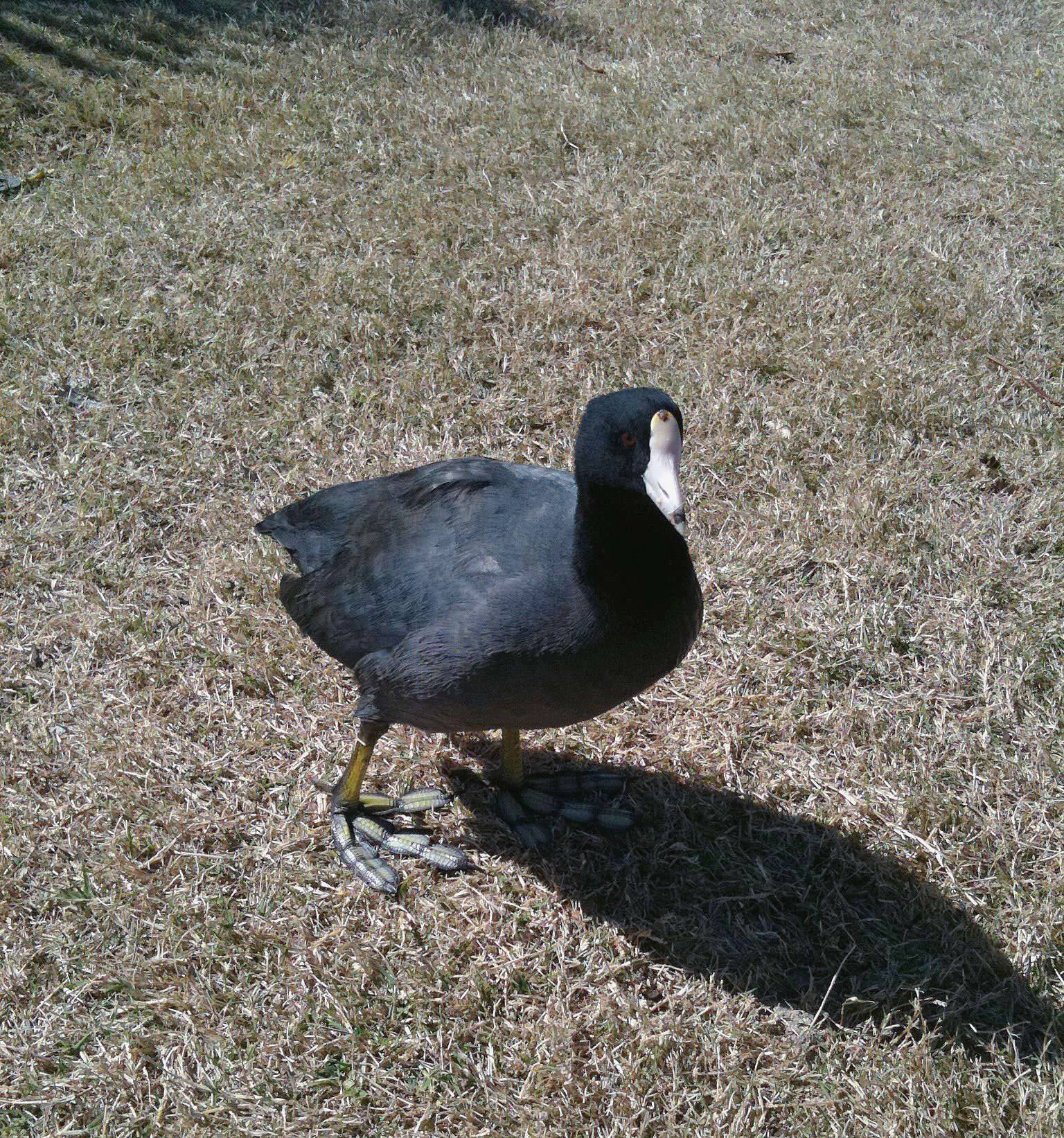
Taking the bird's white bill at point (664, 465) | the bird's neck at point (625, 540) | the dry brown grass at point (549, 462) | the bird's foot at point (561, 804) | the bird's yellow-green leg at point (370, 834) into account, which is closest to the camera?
the bird's white bill at point (664, 465)

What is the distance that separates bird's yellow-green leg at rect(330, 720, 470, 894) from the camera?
9.09ft

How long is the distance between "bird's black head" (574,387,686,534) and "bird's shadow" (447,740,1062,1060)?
113cm

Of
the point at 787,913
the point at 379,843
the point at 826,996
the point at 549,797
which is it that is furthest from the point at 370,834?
the point at 826,996

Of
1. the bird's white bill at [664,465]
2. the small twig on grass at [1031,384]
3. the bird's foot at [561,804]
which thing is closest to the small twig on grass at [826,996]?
the bird's foot at [561,804]

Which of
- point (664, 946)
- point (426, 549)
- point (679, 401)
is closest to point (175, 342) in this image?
point (679, 401)

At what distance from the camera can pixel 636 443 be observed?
2143mm

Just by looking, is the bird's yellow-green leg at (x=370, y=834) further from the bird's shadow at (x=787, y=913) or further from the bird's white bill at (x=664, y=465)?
the bird's white bill at (x=664, y=465)

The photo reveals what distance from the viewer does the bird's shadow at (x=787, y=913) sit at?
8.18 feet

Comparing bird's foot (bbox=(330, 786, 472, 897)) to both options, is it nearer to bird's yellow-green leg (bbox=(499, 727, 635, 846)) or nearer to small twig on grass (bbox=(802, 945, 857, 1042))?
bird's yellow-green leg (bbox=(499, 727, 635, 846))

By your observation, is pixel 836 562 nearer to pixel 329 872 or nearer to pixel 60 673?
pixel 329 872

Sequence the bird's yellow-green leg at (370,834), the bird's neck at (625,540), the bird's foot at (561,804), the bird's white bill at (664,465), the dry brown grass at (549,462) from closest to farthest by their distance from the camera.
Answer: the bird's white bill at (664,465), the bird's neck at (625,540), the dry brown grass at (549,462), the bird's yellow-green leg at (370,834), the bird's foot at (561,804)

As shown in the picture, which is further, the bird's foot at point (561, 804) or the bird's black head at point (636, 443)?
the bird's foot at point (561, 804)

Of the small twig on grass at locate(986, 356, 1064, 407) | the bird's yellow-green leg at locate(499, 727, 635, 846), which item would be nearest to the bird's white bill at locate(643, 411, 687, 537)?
the small twig on grass at locate(986, 356, 1064, 407)

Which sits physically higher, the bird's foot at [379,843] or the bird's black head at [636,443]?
the bird's black head at [636,443]
